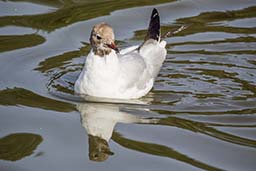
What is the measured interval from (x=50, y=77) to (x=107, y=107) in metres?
1.18

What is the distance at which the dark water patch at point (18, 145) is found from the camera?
6.98 metres

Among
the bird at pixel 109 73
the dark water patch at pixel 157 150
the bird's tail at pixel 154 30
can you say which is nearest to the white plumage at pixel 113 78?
the bird at pixel 109 73

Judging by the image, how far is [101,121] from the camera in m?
7.68

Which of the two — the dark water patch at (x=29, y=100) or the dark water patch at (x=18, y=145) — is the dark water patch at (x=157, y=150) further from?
the dark water patch at (x=29, y=100)

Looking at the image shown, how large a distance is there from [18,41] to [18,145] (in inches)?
124

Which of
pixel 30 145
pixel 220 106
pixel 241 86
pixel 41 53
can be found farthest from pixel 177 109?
pixel 41 53

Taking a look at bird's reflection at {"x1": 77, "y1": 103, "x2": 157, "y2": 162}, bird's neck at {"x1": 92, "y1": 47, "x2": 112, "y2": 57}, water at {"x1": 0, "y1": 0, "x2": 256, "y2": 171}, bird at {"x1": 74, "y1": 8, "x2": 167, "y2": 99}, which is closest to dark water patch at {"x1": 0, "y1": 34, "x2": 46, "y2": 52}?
water at {"x1": 0, "y1": 0, "x2": 256, "y2": 171}

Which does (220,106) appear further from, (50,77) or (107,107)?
(50,77)

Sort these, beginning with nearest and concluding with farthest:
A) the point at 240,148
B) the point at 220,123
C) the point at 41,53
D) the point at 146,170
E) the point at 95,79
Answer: the point at 146,170
the point at 240,148
the point at 220,123
the point at 95,79
the point at 41,53

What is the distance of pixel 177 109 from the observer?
7895 millimetres

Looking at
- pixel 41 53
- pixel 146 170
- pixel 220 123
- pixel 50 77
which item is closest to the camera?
pixel 146 170

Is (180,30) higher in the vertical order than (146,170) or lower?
higher

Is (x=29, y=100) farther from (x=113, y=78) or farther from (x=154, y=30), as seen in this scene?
(x=154, y=30)

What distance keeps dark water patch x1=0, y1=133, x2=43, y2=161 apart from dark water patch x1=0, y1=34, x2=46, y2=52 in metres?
2.61
